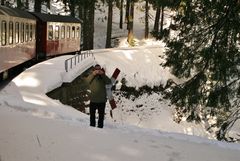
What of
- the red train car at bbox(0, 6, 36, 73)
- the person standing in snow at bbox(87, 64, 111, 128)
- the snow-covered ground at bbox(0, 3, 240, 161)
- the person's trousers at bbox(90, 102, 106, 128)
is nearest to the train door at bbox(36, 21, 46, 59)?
the red train car at bbox(0, 6, 36, 73)

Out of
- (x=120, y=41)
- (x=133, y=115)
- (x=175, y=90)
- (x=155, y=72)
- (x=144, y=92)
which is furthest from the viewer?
(x=120, y=41)

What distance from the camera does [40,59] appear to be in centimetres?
2886

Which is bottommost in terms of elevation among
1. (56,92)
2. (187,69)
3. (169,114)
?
(169,114)

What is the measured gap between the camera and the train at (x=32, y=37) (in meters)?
18.4

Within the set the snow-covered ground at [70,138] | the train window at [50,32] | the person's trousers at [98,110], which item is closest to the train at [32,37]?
the train window at [50,32]

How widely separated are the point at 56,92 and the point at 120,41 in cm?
3442

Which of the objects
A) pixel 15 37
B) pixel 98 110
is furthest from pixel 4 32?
pixel 98 110

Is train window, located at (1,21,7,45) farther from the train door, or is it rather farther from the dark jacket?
the train door

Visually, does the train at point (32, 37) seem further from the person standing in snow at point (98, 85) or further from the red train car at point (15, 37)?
the person standing in snow at point (98, 85)

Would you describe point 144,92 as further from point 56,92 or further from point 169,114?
point 56,92

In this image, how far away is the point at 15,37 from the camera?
66.5 feet

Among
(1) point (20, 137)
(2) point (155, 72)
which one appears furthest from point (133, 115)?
(1) point (20, 137)

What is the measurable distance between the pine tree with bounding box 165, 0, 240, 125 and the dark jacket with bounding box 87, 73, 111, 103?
2.81 metres

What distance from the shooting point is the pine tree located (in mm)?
11230
